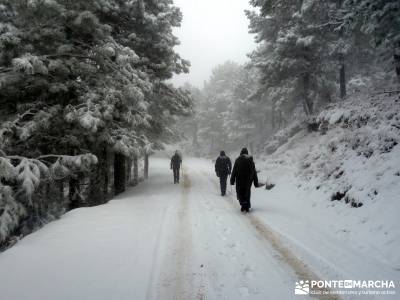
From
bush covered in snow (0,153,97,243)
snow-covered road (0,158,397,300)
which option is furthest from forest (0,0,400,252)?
snow-covered road (0,158,397,300)

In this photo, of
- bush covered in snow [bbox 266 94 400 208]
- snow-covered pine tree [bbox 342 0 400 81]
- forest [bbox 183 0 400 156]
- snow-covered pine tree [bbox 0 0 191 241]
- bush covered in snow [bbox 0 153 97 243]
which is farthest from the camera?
forest [bbox 183 0 400 156]

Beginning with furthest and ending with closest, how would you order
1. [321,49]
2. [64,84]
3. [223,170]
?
1. [321,49]
2. [223,170]
3. [64,84]

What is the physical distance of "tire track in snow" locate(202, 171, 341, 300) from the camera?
503 centimetres

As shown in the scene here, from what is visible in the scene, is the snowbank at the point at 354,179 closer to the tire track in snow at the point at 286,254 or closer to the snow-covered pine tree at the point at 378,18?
the tire track in snow at the point at 286,254

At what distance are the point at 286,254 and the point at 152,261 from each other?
2510 mm

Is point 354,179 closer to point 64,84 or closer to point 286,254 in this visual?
point 286,254

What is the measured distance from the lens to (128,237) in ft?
23.3

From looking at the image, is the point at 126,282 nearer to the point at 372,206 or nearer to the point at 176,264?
the point at 176,264

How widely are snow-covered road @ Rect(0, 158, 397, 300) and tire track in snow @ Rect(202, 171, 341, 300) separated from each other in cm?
2

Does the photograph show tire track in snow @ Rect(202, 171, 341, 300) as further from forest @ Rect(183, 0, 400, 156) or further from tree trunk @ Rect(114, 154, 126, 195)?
tree trunk @ Rect(114, 154, 126, 195)

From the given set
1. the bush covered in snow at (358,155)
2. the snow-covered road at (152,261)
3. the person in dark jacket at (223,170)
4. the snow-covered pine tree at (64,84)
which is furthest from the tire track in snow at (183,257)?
the bush covered in snow at (358,155)
